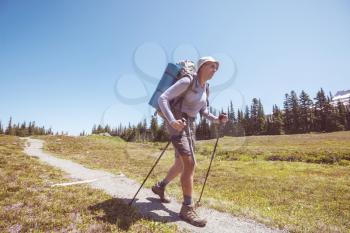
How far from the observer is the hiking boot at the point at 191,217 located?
4773mm

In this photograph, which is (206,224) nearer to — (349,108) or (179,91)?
(179,91)

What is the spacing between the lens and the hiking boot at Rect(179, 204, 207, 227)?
4773mm

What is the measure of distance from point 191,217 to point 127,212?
61.0 inches

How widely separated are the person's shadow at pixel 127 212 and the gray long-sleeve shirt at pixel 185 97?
7.56ft

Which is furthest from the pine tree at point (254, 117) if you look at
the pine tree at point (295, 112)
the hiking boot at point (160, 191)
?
the hiking boot at point (160, 191)

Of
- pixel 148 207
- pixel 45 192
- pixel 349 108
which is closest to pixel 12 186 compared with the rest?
pixel 45 192

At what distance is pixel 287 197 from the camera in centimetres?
926

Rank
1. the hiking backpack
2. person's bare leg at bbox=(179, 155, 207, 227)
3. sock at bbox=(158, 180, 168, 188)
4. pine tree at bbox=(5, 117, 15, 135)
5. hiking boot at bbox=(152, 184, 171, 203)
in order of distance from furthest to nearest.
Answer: pine tree at bbox=(5, 117, 15, 135), hiking boot at bbox=(152, 184, 171, 203), sock at bbox=(158, 180, 168, 188), the hiking backpack, person's bare leg at bbox=(179, 155, 207, 227)

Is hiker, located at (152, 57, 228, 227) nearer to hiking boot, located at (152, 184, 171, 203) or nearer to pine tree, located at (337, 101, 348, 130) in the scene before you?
hiking boot, located at (152, 184, 171, 203)

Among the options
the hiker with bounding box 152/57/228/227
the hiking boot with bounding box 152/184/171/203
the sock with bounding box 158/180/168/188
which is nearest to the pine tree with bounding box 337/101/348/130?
the hiking boot with bounding box 152/184/171/203

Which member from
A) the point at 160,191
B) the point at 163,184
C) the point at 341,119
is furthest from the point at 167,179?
the point at 341,119

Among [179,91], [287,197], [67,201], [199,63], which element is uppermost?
[199,63]

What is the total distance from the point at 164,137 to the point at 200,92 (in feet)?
350

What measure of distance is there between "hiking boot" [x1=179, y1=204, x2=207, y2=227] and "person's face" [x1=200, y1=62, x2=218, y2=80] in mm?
3003
